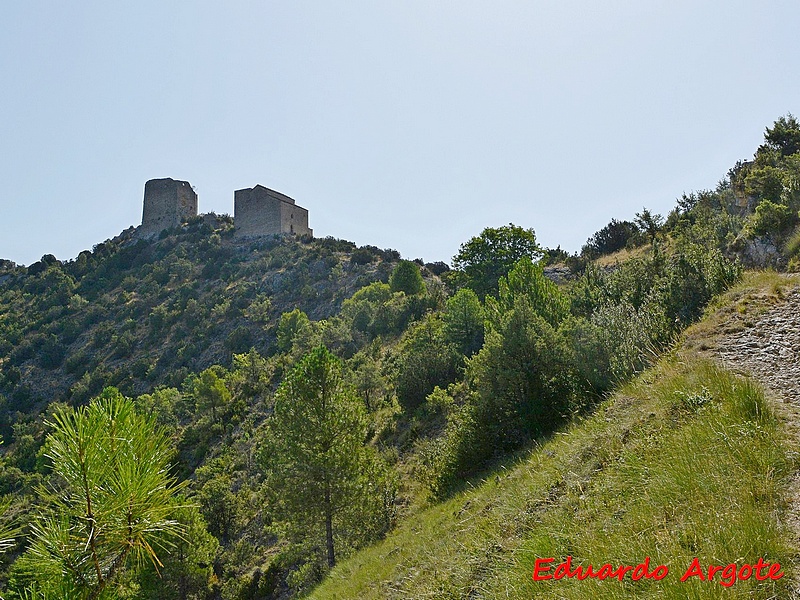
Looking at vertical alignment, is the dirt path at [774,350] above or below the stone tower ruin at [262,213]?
below

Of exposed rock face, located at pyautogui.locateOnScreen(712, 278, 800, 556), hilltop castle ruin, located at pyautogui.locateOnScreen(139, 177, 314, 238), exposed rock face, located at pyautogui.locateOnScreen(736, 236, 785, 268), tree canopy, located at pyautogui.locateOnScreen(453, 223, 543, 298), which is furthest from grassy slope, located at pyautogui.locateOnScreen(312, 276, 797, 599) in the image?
hilltop castle ruin, located at pyautogui.locateOnScreen(139, 177, 314, 238)

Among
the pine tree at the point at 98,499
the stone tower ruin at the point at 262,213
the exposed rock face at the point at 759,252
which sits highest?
the stone tower ruin at the point at 262,213

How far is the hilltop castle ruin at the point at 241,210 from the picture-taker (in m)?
61.5

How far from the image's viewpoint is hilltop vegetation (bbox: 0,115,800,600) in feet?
17.1

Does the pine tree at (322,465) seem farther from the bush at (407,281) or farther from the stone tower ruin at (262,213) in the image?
the stone tower ruin at (262,213)

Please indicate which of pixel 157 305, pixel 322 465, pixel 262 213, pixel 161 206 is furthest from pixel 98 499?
pixel 161 206

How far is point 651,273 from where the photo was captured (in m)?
14.6

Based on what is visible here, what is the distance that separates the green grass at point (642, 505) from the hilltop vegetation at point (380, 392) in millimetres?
59

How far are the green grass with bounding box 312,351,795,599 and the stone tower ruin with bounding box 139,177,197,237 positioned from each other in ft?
232

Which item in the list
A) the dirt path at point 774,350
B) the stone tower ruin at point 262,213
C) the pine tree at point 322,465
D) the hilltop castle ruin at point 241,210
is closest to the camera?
the dirt path at point 774,350

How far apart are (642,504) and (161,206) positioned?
7624cm

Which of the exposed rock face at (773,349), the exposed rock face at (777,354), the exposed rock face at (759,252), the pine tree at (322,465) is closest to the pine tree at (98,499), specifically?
the exposed rock face at (777,354)

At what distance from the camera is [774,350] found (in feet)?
20.7

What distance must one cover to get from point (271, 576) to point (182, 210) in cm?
6377
